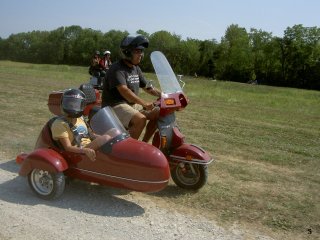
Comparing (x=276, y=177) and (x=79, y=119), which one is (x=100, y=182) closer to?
(x=79, y=119)

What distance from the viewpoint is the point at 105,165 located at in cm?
490

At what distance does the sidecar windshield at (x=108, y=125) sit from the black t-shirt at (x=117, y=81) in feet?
1.95

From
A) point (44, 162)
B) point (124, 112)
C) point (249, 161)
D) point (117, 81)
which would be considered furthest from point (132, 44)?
point (249, 161)

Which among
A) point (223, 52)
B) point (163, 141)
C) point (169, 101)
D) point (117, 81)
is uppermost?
point (223, 52)

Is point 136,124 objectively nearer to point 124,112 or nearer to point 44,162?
point 124,112

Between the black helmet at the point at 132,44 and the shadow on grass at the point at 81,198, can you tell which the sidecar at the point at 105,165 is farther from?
the black helmet at the point at 132,44

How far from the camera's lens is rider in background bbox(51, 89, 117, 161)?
494cm

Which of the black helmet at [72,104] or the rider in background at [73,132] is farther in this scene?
the black helmet at [72,104]

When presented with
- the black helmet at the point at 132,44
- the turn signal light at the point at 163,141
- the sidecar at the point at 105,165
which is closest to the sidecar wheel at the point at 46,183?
the sidecar at the point at 105,165

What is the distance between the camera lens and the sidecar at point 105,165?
15.7ft

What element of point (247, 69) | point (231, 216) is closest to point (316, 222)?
point (231, 216)

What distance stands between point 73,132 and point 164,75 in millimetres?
1426

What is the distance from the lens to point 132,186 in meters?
4.83

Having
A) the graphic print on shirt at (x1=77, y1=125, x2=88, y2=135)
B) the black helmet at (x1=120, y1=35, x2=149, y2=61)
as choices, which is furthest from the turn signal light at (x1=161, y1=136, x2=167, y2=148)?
the black helmet at (x1=120, y1=35, x2=149, y2=61)
